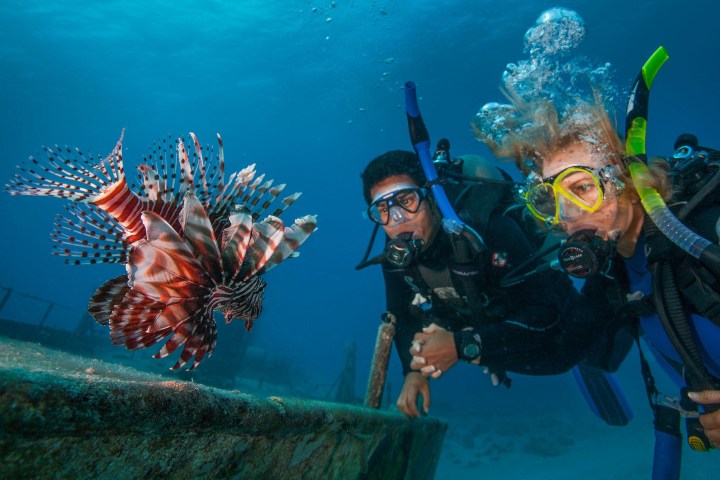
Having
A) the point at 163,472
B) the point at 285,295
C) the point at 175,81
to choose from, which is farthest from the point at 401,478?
the point at 285,295

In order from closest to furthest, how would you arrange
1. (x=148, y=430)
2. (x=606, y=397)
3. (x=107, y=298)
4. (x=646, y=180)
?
(x=148, y=430) < (x=107, y=298) < (x=646, y=180) < (x=606, y=397)

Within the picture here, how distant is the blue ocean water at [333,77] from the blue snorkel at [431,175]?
12595 mm

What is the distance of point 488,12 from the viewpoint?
2391 centimetres

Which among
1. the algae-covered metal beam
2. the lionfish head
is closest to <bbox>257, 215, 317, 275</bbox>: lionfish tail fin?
the lionfish head

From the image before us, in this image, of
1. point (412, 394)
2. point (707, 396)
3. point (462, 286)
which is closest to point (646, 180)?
point (707, 396)

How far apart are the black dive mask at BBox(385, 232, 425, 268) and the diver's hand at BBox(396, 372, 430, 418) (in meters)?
1.22

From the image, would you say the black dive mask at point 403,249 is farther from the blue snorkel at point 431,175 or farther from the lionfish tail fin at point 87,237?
the lionfish tail fin at point 87,237

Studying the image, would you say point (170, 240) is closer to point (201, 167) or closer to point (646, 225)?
point (201, 167)

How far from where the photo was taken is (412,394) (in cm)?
371

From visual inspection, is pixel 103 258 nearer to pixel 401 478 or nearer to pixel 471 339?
pixel 471 339

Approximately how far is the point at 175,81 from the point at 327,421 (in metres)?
52.8

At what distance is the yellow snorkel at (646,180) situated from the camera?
2.11 m

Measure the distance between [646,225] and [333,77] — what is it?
3840cm

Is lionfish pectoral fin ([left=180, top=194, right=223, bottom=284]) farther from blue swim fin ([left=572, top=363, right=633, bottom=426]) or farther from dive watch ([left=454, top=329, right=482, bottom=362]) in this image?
blue swim fin ([left=572, top=363, right=633, bottom=426])
